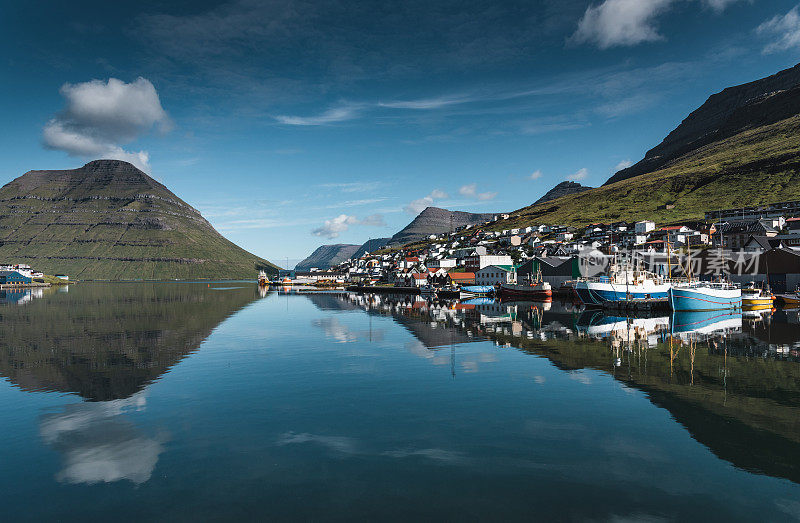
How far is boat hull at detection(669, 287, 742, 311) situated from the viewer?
60.5 metres

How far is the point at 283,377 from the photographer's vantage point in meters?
25.3

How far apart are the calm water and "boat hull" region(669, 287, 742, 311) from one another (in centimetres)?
2684

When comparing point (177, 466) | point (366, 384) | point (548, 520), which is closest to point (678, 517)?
point (548, 520)

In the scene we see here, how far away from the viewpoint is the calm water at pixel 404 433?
36.0 feet

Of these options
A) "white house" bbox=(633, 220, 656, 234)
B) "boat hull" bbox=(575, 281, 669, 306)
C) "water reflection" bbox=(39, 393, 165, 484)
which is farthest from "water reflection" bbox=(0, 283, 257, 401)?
"white house" bbox=(633, 220, 656, 234)

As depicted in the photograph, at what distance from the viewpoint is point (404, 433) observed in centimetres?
1586

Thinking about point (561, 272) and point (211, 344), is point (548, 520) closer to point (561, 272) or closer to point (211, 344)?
point (211, 344)

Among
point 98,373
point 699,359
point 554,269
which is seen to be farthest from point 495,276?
point 98,373

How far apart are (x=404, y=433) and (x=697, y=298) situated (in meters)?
60.4

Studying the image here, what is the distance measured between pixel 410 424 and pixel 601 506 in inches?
303

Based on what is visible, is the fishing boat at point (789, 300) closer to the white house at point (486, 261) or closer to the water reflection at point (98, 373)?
the water reflection at point (98, 373)

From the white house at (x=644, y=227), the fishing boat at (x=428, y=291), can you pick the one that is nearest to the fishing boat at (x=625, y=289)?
the fishing boat at (x=428, y=291)

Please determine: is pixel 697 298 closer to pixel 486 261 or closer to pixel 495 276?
pixel 495 276

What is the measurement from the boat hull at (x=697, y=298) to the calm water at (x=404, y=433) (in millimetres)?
26843
